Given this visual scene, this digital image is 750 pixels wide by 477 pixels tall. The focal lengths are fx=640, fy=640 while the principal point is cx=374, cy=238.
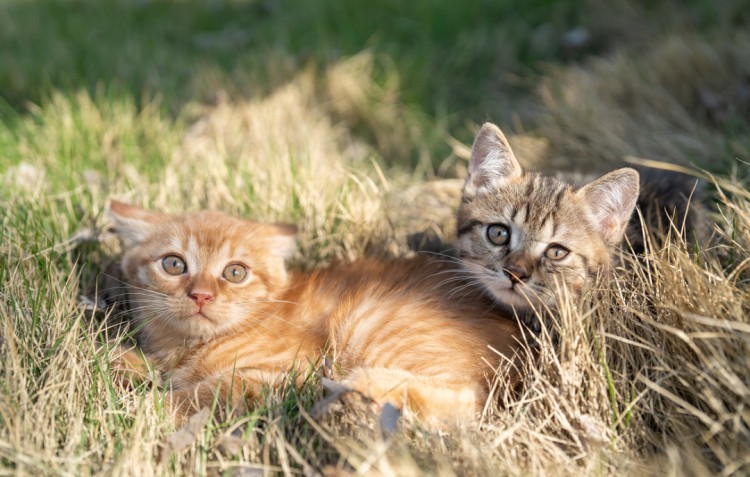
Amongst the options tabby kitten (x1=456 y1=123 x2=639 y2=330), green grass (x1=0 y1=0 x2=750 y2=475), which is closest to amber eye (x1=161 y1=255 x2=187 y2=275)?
green grass (x1=0 y1=0 x2=750 y2=475)

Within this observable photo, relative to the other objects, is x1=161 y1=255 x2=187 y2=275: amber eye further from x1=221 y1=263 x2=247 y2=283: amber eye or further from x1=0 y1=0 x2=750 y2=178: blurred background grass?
x1=0 y1=0 x2=750 y2=178: blurred background grass

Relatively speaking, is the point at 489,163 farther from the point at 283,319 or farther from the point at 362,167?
the point at 362,167

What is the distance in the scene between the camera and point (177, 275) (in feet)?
7.68

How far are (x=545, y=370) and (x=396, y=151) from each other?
2.67 metres

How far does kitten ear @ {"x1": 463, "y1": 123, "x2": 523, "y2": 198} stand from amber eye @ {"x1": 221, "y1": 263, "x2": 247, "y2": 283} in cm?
97

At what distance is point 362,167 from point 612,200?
1.68 meters

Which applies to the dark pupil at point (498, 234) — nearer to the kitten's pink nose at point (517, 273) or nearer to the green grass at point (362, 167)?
the kitten's pink nose at point (517, 273)

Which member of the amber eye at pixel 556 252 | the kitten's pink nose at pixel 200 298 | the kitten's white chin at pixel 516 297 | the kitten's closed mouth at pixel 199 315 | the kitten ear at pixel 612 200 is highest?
the kitten ear at pixel 612 200

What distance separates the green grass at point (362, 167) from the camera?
1.77 metres

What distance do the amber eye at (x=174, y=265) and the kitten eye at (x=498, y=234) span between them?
1.15 metres

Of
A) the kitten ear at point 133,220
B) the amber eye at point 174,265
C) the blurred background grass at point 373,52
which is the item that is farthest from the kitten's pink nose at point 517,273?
the blurred background grass at point 373,52

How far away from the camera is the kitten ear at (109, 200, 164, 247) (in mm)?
2453

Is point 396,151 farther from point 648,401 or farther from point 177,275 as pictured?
point 648,401

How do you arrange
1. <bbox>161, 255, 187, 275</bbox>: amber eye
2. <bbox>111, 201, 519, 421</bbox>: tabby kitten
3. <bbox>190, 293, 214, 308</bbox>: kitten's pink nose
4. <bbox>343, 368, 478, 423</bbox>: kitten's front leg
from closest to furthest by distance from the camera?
<bbox>343, 368, 478, 423</bbox>: kitten's front leg → <bbox>111, 201, 519, 421</bbox>: tabby kitten → <bbox>190, 293, 214, 308</bbox>: kitten's pink nose → <bbox>161, 255, 187, 275</bbox>: amber eye
